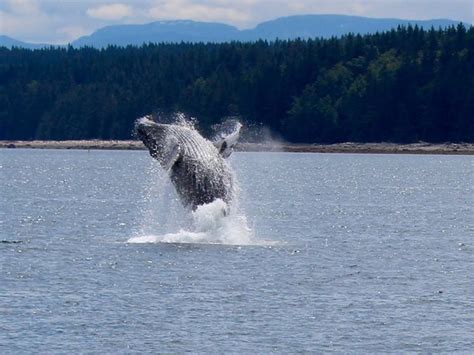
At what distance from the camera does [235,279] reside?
107 ft

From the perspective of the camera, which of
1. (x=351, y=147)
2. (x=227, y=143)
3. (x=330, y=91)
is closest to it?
(x=227, y=143)

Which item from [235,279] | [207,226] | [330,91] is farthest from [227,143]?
[330,91]

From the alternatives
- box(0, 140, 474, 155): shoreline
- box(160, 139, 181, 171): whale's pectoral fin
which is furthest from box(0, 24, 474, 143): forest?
box(160, 139, 181, 171): whale's pectoral fin

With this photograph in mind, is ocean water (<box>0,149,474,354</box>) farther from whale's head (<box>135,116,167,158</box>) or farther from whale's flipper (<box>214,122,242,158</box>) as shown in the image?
whale's flipper (<box>214,122,242,158</box>)

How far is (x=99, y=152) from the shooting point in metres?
181

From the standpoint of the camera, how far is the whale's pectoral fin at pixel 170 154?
35438 millimetres

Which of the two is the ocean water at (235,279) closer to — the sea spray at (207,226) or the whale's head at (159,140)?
the sea spray at (207,226)

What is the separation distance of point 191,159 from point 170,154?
63cm

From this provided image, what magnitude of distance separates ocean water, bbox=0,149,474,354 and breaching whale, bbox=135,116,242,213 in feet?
2.11

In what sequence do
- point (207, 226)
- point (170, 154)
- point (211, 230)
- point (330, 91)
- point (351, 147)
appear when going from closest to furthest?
point (170, 154) < point (207, 226) < point (211, 230) < point (351, 147) < point (330, 91)

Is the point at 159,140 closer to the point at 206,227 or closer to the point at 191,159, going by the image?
the point at 191,159

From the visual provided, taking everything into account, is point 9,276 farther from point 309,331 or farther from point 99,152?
point 99,152

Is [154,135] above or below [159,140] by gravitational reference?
above

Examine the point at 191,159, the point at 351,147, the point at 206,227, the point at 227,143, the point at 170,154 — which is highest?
the point at 227,143
